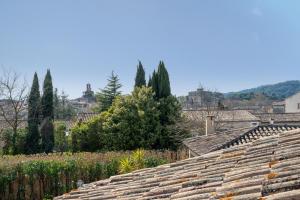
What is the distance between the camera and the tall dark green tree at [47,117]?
3700 centimetres

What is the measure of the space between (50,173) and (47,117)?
18.8 meters

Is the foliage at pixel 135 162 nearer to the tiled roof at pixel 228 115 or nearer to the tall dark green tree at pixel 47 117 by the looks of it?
the tall dark green tree at pixel 47 117

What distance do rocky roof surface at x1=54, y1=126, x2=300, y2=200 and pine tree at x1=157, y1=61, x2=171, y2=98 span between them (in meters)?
28.3

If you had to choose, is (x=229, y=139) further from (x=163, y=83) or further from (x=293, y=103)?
(x=293, y=103)

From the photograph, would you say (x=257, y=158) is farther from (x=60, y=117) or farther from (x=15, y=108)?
(x=60, y=117)

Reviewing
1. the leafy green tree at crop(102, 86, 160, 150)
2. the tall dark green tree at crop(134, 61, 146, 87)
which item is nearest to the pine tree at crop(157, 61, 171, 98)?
the leafy green tree at crop(102, 86, 160, 150)

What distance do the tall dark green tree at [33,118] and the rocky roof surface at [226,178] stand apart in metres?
31.6

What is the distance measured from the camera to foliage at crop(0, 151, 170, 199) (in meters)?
19.5

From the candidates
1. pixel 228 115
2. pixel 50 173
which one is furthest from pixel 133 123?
pixel 228 115

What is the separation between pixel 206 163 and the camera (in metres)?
5.11

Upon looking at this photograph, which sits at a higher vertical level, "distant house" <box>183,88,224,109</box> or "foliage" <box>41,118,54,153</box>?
"distant house" <box>183,88,224,109</box>

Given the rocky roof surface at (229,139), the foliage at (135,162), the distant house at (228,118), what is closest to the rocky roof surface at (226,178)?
the rocky roof surface at (229,139)

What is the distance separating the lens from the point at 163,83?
113 feet

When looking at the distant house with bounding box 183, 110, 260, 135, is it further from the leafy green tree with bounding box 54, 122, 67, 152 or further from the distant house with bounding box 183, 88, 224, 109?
the leafy green tree with bounding box 54, 122, 67, 152
